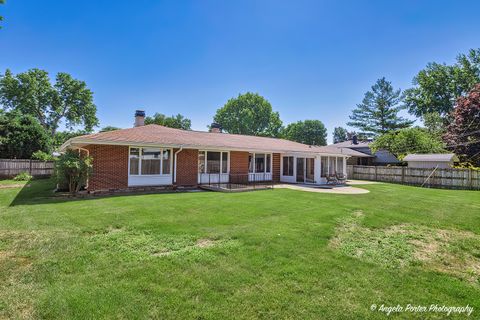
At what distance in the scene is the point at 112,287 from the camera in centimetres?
358

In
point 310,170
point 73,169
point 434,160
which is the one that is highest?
point 434,160

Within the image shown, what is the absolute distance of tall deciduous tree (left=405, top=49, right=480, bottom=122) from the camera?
129 feet

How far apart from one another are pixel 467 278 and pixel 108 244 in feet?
21.5

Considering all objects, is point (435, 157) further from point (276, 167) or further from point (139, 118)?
point (139, 118)

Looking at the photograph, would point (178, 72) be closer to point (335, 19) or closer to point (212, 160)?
point (212, 160)

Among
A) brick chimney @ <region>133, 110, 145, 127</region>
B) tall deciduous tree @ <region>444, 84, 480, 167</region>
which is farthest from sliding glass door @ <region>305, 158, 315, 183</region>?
tall deciduous tree @ <region>444, 84, 480, 167</region>

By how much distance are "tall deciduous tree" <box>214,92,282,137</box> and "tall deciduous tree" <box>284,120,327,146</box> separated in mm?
13287

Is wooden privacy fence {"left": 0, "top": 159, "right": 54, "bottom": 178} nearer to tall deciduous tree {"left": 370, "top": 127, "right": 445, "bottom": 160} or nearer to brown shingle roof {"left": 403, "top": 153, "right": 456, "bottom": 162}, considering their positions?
brown shingle roof {"left": 403, "top": 153, "right": 456, "bottom": 162}

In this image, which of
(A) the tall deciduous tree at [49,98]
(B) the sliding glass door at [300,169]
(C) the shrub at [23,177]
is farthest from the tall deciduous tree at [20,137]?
(B) the sliding glass door at [300,169]

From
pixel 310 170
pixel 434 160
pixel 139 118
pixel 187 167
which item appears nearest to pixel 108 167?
pixel 187 167

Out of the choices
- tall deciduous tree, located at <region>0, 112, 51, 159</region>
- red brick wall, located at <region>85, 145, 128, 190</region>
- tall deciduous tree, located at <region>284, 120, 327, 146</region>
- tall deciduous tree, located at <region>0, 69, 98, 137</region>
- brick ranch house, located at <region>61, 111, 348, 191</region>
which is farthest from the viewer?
tall deciduous tree, located at <region>284, 120, 327, 146</region>

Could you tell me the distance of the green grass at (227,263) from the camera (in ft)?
10.6

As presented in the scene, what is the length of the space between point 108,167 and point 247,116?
43.1 m

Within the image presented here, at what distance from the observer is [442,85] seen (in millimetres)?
42094
